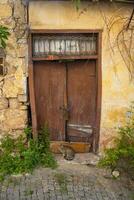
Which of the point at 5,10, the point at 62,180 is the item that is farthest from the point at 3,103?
the point at 62,180

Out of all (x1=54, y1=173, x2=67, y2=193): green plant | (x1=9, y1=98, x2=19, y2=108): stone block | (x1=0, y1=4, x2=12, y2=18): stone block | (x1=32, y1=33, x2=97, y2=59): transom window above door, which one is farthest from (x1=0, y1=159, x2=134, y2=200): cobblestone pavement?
(x1=0, y1=4, x2=12, y2=18): stone block

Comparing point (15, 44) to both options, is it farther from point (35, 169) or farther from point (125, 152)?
point (125, 152)

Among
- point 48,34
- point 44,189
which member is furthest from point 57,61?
point 44,189

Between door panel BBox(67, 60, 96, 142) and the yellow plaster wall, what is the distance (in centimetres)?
30

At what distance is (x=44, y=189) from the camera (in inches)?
274

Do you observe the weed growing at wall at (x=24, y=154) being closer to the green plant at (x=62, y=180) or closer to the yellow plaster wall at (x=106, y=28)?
the green plant at (x=62, y=180)

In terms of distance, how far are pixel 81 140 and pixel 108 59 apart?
182 cm

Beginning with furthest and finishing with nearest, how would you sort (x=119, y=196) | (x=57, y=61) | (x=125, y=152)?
1. (x=57, y=61)
2. (x=125, y=152)
3. (x=119, y=196)

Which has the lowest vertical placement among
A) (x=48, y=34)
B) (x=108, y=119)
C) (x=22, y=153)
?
(x=22, y=153)

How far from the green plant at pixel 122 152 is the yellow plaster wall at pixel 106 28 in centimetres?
22

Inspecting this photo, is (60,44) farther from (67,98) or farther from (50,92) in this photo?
(67,98)

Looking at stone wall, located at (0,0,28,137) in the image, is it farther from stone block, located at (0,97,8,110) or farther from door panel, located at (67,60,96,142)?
door panel, located at (67,60,96,142)

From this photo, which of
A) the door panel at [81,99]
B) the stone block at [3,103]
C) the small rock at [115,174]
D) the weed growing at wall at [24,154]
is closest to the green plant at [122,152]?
the small rock at [115,174]

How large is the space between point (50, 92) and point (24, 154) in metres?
1.35
